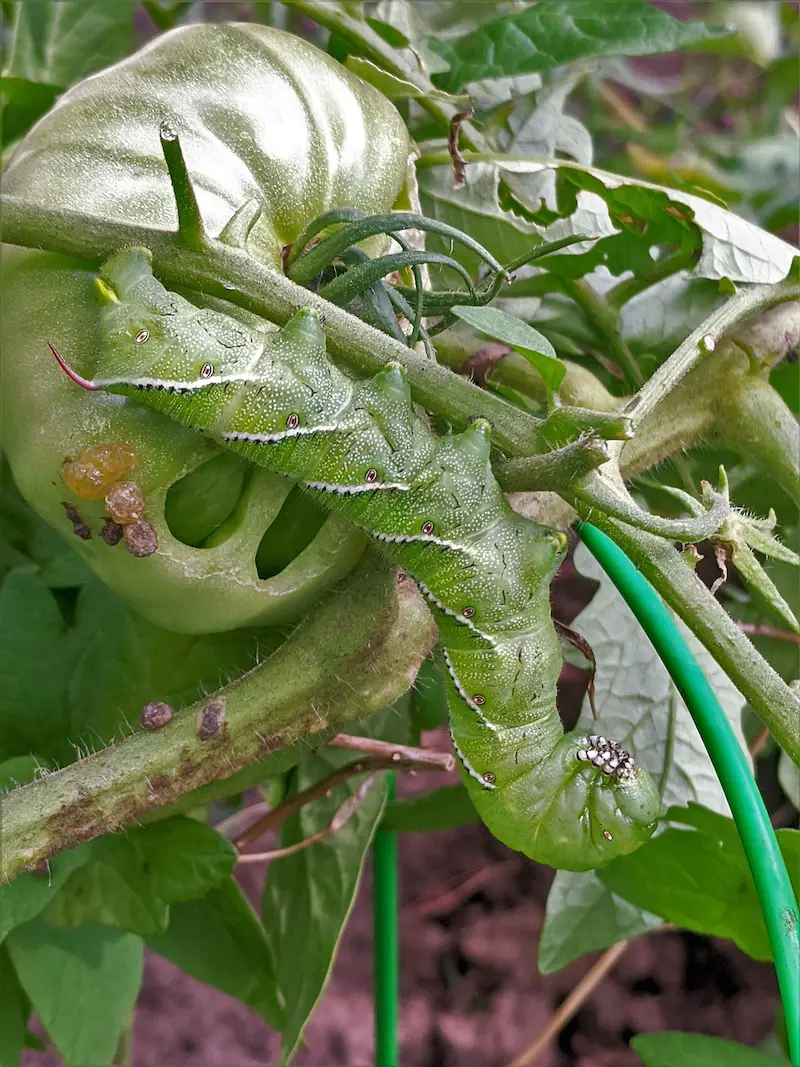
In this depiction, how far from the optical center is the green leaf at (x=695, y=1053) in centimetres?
64

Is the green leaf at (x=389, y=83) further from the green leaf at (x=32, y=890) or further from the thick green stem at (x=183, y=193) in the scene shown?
the green leaf at (x=32, y=890)

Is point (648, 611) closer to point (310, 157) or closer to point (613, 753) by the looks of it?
point (613, 753)

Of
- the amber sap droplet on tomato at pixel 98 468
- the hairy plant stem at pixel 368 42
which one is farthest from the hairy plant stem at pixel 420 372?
the hairy plant stem at pixel 368 42

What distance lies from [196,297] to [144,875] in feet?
1.53

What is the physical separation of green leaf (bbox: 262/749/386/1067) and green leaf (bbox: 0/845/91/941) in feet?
0.82

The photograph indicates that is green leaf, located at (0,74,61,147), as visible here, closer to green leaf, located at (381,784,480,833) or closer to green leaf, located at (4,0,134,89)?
green leaf, located at (4,0,134,89)

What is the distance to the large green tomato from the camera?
59 cm

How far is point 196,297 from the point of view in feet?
1.94

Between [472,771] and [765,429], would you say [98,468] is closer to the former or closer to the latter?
[472,771]

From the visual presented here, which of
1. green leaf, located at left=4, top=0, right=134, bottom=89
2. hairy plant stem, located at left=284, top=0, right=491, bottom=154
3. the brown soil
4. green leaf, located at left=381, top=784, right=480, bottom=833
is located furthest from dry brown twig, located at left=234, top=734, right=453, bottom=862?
the brown soil

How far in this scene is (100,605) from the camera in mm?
794

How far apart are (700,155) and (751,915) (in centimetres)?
145

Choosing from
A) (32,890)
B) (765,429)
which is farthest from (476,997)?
(765,429)

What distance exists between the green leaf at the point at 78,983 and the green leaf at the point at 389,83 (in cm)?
78
